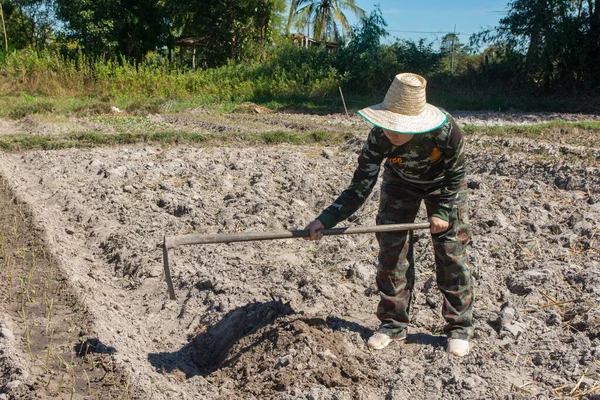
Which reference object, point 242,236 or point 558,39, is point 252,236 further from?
point 558,39

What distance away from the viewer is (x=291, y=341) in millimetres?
3281

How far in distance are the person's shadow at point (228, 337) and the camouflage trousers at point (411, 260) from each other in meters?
0.35

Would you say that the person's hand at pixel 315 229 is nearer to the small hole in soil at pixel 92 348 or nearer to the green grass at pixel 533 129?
the small hole in soil at pixel 92 348

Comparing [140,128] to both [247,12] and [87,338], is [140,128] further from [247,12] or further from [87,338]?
[247,12]

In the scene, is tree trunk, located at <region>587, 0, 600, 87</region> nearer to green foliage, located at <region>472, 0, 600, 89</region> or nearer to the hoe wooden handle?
green foliage, located at <region>472, 0, 600, 89</region>

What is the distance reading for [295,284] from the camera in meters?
4.16

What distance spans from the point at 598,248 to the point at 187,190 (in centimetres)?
375

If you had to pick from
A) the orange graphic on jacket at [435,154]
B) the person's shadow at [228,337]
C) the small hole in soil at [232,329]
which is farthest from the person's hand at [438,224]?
the small hole in soil at [232,329]

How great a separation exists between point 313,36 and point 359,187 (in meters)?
26.5

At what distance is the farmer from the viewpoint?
290 cm

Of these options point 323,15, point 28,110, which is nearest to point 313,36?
point 323,15

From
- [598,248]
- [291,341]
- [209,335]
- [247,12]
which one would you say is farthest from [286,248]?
[247,12]

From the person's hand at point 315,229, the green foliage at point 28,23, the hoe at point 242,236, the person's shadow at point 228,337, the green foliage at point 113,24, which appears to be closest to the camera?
the hoe at point 242,236

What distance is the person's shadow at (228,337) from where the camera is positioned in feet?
11.2
